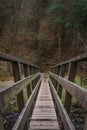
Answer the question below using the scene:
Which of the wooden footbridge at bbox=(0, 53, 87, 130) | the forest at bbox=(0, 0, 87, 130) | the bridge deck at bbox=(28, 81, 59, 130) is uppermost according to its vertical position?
the forest at bbox=(0, 0, 87, 130)

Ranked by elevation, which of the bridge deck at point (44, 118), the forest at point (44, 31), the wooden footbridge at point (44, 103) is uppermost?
the forest at point (44, 31)

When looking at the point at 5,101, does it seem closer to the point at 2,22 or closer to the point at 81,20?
the point at 81,20

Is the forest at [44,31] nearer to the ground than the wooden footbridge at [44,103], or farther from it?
farther from it

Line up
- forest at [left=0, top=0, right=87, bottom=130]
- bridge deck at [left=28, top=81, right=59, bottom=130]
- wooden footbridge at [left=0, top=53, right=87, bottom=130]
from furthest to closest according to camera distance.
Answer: forest at [left=0, top=0, right=87, bottom=130], bridge deck at [left=28, top=81, right=59, bottom=130], wooden footbridge at [left=0, top=53, right=87, bottom=130]

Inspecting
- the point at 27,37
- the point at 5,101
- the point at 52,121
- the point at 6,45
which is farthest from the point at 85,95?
the point at 27,37

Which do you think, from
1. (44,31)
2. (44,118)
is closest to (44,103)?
(44,118)

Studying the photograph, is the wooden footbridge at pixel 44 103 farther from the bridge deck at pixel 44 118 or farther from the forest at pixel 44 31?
the forest at pixel 44 31

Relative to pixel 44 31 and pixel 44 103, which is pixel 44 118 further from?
pixel 44 31

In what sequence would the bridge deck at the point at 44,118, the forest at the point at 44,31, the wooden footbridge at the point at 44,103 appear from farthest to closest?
the forest at the point at 44,31, the bridge deck at the point at 44,118, the wooden footbridge at the point at 44,103

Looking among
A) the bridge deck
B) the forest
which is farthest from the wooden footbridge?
the forest

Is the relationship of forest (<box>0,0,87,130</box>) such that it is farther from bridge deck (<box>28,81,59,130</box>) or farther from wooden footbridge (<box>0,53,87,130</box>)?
wooden footbridge (<box>0,53,87,130</box>)

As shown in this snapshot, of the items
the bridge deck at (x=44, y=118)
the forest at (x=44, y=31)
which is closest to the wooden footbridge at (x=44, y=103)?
the bridge deck at (x=44, y=118)

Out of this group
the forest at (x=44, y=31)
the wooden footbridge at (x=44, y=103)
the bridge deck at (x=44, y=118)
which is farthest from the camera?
the forest at (x=44, y=31)

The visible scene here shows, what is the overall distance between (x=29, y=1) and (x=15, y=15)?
609cm
